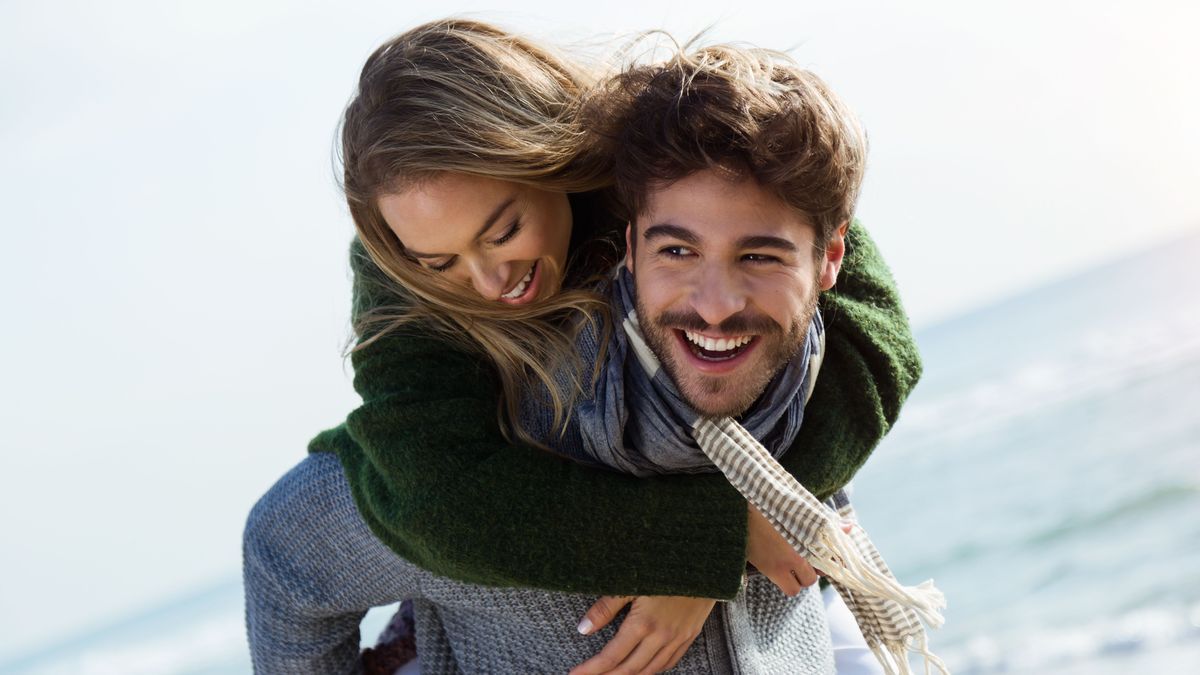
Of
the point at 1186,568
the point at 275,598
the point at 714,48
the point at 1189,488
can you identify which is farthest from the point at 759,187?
the point at 1189,488

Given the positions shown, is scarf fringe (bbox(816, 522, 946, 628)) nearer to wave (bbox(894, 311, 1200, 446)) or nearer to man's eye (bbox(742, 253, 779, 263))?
man's eye (bbox(742, 253, 779, 263))

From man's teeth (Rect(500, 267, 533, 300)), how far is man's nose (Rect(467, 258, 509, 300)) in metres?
0.02

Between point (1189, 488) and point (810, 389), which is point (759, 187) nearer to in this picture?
point (810, 389)

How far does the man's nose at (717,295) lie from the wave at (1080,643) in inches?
176

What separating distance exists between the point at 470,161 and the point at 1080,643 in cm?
506

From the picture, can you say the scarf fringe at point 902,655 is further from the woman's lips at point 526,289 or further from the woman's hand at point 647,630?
the woman's lips at point 526,289

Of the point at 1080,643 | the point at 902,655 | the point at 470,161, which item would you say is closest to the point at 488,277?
the point at 470,161

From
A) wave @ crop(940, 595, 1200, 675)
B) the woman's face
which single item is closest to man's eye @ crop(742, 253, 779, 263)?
the woman's face

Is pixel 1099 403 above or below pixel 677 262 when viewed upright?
above

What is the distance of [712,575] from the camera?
2.16m

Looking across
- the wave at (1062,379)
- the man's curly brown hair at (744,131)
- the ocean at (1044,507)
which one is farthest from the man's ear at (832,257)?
the wave at (1062,379)

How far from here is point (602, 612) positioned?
239 centimetres

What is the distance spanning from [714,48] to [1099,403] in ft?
35.6

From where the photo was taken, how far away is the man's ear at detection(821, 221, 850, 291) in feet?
7.29
